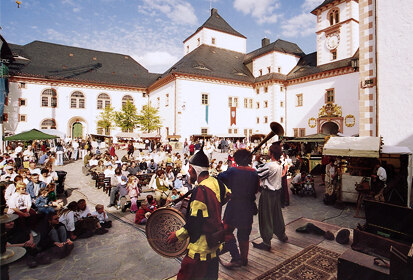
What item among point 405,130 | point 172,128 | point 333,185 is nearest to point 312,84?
point 172,128

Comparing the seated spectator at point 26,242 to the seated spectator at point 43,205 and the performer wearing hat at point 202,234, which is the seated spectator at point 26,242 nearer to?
the seated spectator at point 43,205

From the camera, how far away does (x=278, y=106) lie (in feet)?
111

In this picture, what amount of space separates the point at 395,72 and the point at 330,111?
1817cm

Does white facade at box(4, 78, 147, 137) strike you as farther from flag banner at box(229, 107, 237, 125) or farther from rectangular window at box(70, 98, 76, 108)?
flag banner at box(229, 107, 237, 125)

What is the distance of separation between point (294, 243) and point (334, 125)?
26274 mm

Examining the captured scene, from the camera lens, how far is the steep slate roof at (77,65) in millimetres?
34562

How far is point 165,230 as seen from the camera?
11.2 ft

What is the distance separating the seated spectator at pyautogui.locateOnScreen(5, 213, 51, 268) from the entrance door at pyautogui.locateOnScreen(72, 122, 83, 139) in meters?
34.2

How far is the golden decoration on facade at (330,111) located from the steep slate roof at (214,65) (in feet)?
37.5

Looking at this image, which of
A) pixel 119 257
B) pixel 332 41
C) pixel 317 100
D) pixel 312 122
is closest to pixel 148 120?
pixel 312 122

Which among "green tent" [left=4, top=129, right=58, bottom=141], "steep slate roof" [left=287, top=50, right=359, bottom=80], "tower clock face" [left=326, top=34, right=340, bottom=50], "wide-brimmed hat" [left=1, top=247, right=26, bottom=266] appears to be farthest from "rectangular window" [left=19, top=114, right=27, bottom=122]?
"tower clock face" [left=326, top=34, right=340, bottom=50]

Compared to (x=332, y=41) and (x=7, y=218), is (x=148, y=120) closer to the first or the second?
(x=332, y=41)

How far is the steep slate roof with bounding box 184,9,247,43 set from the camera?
137 feet

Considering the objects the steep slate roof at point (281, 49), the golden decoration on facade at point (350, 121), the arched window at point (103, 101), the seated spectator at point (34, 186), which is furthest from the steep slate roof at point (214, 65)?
the seated spectator at point (34, 186)
